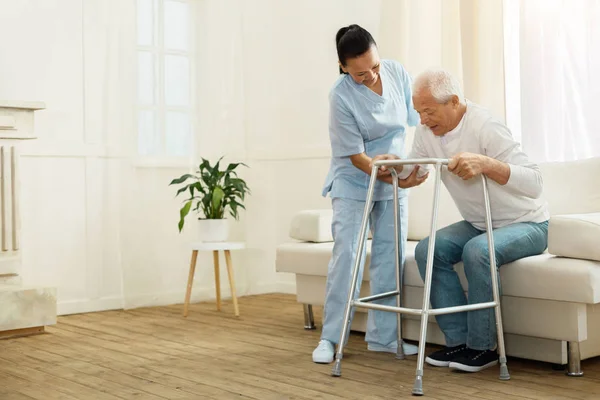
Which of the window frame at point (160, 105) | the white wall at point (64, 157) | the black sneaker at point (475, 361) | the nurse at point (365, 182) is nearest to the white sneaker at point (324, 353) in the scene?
the nurse at point (365, 182)

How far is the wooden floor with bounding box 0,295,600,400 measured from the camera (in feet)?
8.60

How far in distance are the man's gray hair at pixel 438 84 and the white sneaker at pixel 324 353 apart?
1043mm

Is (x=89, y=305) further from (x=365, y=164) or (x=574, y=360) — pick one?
(x=574, y=360)

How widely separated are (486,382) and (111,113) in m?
2.83

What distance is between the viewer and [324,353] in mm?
3092

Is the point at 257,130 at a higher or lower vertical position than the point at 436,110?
higher

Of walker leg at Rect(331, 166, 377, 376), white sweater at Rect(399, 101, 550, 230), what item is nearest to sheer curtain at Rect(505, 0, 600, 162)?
white sweater at Rect(399, 101, 550, 230)

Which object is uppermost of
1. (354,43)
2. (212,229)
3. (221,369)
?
(354,43)

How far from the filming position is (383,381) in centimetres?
275

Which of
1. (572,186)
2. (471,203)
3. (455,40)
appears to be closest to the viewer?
(471,203)

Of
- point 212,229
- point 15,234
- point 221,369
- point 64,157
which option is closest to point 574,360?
point 221,369

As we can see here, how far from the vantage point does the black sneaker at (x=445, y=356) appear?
2918 mm

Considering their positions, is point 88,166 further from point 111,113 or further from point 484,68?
point 484,68

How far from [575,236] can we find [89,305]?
293 cm
